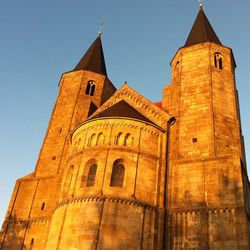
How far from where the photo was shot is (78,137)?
24.6 m

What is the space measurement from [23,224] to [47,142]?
7522 millimetres

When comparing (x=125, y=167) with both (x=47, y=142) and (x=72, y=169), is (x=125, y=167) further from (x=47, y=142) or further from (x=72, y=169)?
(x=47, y=142)

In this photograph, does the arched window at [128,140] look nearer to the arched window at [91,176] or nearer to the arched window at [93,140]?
the arched window at [93,140]

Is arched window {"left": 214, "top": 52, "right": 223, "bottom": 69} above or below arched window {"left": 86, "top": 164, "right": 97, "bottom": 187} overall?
above

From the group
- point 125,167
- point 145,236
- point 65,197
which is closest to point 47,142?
point 65,197

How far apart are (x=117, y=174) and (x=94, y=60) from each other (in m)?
18.8

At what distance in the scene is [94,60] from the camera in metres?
36.8

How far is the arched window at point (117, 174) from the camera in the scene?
2089 cm

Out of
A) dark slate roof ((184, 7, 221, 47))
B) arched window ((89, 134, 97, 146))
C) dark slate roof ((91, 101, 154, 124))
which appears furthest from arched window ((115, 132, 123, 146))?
dark slate roof ((184, 7, 221, 47))

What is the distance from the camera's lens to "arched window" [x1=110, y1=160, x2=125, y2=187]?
20891mm

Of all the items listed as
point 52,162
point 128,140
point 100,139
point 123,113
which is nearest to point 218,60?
point 123,113

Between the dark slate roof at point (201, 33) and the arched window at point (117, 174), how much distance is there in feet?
46.3

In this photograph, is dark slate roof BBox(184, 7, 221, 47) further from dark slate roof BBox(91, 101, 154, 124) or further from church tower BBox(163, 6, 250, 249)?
dark slate roof BBox(91, 101, 154, 124)

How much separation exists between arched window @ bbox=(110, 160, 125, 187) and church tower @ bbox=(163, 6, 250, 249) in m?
3.43
